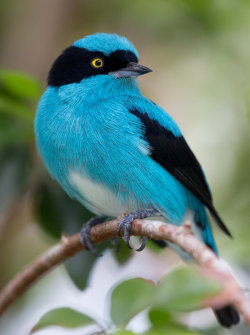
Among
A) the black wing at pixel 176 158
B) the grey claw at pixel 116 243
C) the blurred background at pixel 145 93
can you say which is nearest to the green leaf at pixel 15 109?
the blurred background at pixel 145 93

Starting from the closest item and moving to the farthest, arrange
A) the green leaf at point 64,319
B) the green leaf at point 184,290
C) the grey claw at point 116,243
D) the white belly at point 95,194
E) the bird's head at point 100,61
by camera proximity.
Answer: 1. the green leaf at point 184,290
2. the green leaf at point 64,319
3. the white belly at point 95,194
4. the grey claw at point 116,243
5. the bird's head at point 100,61

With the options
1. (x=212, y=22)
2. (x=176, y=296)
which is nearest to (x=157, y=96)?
(x=212, y=22)

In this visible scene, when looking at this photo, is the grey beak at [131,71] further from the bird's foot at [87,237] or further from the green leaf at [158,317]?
the green leaf at [158,317]

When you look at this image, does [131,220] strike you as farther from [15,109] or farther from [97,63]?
[97,63]

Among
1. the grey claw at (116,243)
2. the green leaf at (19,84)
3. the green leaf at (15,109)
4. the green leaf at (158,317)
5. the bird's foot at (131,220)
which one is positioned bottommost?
the grey claw at (116,243)

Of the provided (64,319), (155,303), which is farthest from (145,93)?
(155,303)

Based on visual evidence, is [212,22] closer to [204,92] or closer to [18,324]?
[204,92]

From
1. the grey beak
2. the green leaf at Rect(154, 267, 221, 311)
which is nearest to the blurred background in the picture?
the grey beak
